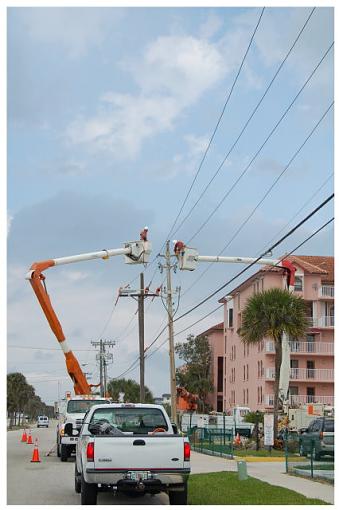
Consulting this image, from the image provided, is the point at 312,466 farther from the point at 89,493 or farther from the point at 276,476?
the point at 89,493

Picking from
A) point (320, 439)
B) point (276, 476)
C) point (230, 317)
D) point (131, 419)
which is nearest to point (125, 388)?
point (230, 317)

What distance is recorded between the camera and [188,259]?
30453 millimetres

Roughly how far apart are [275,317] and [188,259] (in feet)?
31.3

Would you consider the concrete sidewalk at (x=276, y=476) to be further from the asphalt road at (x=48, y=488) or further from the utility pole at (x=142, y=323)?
the utility pole at (x=142, y=323)

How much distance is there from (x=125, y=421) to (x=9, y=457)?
48.1ft

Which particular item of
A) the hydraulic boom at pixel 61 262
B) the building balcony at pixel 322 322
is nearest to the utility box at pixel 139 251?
the hydraulic boom at pixel 61 262

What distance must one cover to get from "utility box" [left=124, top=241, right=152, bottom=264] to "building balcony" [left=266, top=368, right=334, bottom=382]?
108 feet

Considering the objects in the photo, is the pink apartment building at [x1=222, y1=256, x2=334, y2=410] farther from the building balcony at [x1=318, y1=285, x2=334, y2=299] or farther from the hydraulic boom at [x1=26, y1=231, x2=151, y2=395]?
the hydraulic boom at [x1=26, y1=231, x2=151, y2=395]

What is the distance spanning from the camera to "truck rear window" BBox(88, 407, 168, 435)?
1539 centimetres

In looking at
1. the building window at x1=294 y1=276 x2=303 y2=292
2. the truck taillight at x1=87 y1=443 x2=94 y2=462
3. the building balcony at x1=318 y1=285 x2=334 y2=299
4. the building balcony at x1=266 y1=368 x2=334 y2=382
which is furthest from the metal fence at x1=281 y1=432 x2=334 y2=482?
the building balcony at x1=318 y1=285 x2=334 y2=299

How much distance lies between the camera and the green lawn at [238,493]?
1396cm

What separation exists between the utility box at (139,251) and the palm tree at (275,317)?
9958 millimetres

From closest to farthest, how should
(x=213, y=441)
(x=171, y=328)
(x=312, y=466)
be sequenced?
(x=312, y=466) < (x=213, y=441) < (x=171, y=328)
